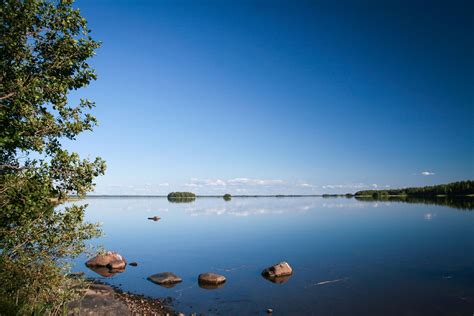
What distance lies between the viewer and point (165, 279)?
28594 millimetres

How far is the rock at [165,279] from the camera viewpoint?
92.2 ft

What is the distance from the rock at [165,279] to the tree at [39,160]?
49.2 ft

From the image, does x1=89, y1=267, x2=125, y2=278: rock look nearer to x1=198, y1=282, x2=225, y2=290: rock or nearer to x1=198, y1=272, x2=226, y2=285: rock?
x1=198, y1=272, x2=226, y2=285: rock

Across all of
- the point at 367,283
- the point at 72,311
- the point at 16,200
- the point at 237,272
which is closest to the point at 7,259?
the point at 16,200

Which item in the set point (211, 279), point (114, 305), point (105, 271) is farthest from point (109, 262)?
point (114, 305)

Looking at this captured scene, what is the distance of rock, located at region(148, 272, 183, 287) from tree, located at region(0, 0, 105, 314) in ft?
49.2

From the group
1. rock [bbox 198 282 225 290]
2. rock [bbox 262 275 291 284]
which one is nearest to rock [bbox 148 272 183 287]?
rock [bbox 198 282 225 290]

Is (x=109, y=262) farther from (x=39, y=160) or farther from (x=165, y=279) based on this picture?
(x=39, y=160)

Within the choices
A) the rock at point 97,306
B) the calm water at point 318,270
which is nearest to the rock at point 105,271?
the calm water at point 318,270

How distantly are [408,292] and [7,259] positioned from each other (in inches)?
1089

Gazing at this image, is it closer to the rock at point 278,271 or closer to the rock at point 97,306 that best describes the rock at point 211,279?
the rock at point 278,271

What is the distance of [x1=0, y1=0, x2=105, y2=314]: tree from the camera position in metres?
11.8

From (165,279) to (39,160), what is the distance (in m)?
19.7

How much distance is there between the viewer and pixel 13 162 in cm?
1275
